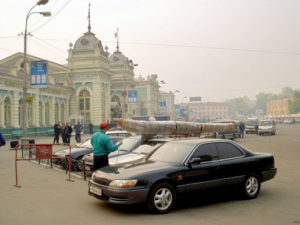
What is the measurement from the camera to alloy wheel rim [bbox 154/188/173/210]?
6.55 meters

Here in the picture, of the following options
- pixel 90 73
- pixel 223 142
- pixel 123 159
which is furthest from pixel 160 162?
pixel 90 73

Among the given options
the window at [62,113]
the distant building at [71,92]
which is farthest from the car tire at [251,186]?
the window at [62,113]

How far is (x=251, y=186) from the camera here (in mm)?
7863

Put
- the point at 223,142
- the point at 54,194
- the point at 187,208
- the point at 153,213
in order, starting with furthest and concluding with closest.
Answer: the point at 54,194 → the point at 223,142 → the point at 187,208 → the point at 153,213

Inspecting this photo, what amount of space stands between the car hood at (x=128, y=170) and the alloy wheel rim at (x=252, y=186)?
6.84ft

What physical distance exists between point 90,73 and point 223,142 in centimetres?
4174

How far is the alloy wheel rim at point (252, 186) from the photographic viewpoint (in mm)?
7802

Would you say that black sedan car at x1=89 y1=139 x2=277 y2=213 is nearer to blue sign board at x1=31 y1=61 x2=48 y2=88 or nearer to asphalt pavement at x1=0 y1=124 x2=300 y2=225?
asphalt pavement at x1=0 y1=124 x2=300 y2=225

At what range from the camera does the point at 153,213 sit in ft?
21.4

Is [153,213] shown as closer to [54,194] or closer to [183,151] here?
[183,151]

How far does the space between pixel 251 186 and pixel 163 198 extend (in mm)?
2411

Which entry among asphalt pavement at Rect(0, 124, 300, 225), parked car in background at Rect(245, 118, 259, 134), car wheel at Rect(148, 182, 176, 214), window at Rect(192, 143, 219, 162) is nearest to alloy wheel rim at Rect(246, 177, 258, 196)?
asphalt pavement at Rect(0, 124, 300, 225)

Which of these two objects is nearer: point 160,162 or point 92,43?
point 160,162

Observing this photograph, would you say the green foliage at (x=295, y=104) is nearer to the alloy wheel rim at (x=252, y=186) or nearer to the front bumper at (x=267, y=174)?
the front bumper at (x=267, y=174)
